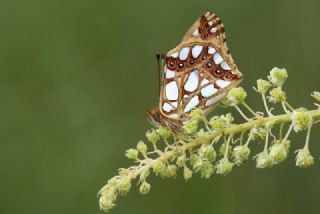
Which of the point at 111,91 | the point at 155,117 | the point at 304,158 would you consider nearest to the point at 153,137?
the point at 155,117

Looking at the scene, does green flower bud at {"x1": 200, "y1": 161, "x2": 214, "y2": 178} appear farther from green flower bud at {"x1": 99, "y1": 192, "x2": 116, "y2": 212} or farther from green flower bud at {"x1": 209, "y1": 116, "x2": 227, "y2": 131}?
green flower bud at {"x1": 99, "y1": 192, "x2": 116, "y2": 212}

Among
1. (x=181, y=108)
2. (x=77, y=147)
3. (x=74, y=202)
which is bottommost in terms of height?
(x=181, y=108)

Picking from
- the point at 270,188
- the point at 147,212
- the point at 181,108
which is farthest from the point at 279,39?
the point at 181,108

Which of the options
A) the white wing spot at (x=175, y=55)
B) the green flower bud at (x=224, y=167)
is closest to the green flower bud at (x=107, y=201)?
the green flower bud at (x=224, y=167)

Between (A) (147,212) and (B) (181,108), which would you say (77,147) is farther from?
(B) (181,108)

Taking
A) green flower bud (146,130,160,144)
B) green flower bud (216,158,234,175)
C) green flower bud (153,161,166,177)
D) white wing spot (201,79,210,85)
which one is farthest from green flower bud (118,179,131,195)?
white wing spot (201,79,210,85)

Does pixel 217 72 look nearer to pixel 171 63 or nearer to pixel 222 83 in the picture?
pixel 222 83
